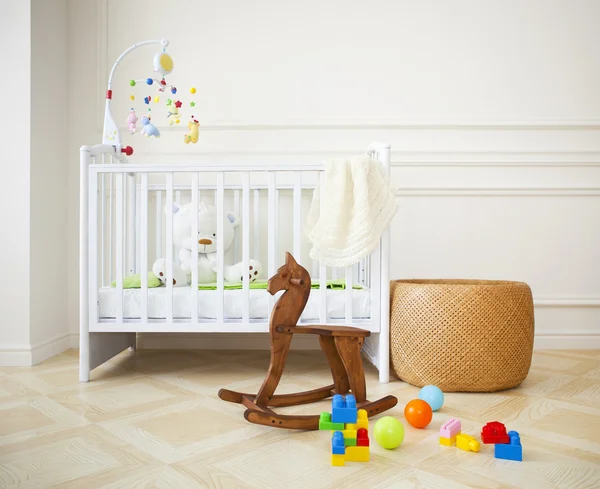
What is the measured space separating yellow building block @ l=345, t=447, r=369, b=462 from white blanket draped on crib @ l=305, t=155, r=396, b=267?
69 centimetres

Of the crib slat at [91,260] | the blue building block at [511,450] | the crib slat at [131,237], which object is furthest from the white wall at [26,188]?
the blue building block at [511,450]

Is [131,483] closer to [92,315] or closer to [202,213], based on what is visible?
[92,315]

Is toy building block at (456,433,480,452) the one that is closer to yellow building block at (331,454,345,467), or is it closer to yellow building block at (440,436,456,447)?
yellow building block at (440,436,456,447)

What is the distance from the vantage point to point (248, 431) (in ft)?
4.17

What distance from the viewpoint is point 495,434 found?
1.15 m

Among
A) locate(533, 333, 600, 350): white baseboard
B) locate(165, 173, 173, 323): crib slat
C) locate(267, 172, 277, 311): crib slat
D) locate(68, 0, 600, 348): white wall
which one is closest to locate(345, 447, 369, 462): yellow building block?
locate(267, 172, 277, 311): crib slat

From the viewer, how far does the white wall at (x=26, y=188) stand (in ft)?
6.75

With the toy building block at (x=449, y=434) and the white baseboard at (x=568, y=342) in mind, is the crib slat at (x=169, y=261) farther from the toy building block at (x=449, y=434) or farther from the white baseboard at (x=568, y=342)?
the white baseboard at (x=568, y=342)

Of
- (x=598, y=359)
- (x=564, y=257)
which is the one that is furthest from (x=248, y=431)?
(x=564, y=257)

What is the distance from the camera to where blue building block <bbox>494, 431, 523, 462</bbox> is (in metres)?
1.09

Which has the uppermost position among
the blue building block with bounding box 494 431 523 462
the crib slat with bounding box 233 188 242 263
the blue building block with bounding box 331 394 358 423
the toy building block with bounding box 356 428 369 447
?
the crib slat with bounding box 233 188 242 263

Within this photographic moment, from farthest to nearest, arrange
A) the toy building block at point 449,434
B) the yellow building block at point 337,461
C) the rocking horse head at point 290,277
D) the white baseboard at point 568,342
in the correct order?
the white baseboard at point 568,342 < the rocking horse head at point 290,277 < the toy building block at point 449,434 < the yellow building block at point 337,461

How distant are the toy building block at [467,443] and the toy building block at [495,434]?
0.03 m

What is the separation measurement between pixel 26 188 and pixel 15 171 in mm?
81
